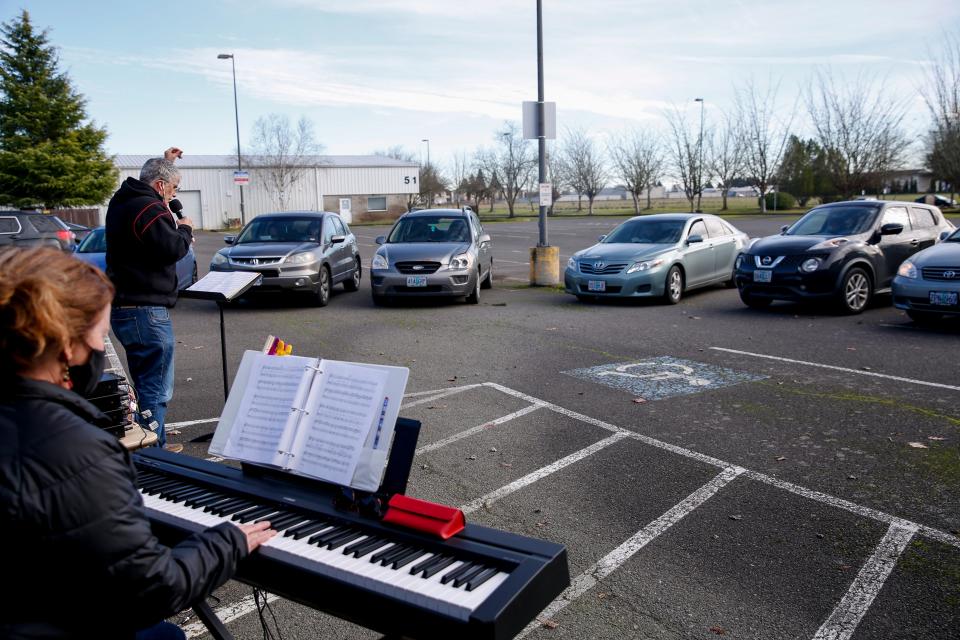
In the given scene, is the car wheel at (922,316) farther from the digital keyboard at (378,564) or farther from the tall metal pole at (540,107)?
the digital keyboard at (378,564)

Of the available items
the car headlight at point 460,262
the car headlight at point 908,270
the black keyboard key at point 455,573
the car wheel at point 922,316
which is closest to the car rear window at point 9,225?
the car headlight at point 460,262

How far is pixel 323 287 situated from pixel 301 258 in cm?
69

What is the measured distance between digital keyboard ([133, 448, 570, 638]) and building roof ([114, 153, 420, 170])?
57195mm

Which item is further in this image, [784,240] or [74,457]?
[784,240]

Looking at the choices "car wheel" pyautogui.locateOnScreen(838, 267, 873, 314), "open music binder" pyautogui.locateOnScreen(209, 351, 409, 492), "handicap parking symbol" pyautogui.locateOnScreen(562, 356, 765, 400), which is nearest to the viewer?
"open music binder" pyautogui.locateOnScreen(209, 351, 409, 492)

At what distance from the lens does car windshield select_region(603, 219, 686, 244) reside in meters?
A: 14.4

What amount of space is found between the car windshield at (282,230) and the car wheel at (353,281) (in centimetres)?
149

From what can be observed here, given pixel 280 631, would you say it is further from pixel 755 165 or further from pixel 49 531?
pixel 755 165

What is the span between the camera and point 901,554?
412 cm

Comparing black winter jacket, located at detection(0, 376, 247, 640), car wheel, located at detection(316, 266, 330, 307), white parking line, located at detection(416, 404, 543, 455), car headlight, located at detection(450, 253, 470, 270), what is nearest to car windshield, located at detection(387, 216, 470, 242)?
car headlight, located at detection(450, 253, 470, 270)

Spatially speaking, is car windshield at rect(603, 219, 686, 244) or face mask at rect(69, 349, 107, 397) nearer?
face mask at rect(69, 349, 107, 397)

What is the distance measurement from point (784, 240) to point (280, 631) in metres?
11.1

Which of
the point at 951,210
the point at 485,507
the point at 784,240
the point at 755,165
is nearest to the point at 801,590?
the point at 485,507

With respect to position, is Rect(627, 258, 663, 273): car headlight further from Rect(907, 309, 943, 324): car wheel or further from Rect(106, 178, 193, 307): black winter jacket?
Rect(106, 178, 193, 307): black winter jacket
